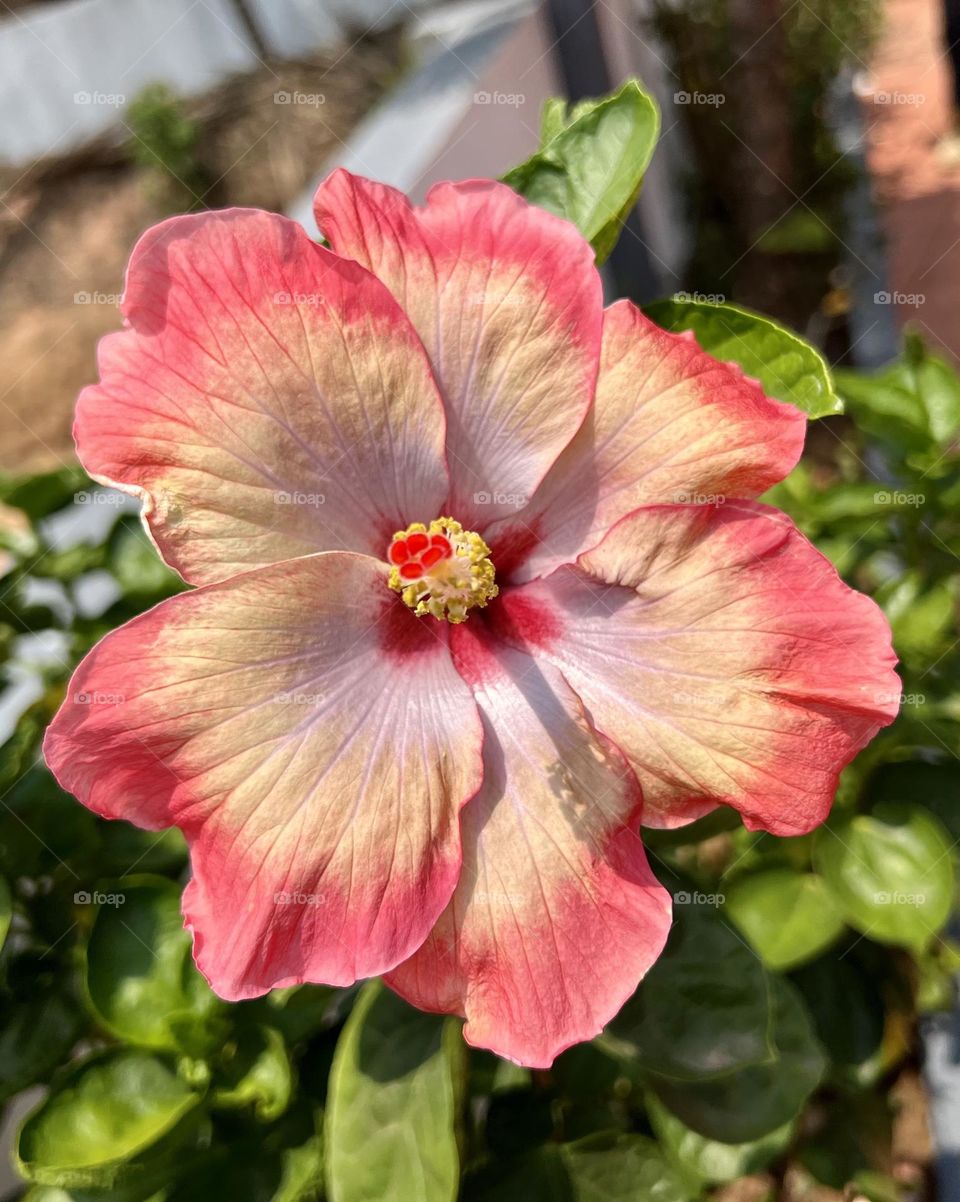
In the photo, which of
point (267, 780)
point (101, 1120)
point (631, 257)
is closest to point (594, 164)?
point (267, 780)

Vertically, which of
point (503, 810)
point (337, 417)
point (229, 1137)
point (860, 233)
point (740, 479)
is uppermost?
point (337, 417)

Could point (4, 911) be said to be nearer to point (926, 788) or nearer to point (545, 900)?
point (545, 900)

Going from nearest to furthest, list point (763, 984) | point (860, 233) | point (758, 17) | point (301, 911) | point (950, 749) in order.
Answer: point (301, 911)
point (763, 984)
point (950, 749)
point (758, 17)
point (860, 233)

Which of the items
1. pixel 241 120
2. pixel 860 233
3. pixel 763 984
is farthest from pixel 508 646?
pixel 241 120

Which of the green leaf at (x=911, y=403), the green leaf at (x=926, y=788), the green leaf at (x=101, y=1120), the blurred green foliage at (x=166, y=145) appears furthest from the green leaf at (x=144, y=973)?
the blurred green foliage at (x=166, y=145)

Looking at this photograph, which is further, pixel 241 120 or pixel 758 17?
pixel 241 120

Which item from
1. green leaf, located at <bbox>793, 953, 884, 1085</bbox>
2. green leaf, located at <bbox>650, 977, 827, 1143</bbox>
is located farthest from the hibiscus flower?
green leaf, located at <bbox>793, 953, 884, 1085</bbox>

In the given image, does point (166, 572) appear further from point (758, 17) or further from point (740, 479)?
point (758, 17)

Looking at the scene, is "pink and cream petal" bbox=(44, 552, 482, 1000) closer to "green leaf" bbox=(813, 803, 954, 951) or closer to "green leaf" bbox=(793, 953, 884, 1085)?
"green leaf" bbox=(813, 803, 954, 951)
